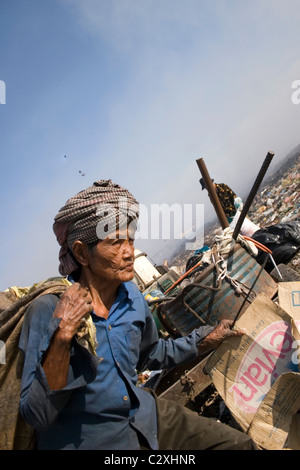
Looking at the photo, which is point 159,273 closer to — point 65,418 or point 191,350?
point 191,350

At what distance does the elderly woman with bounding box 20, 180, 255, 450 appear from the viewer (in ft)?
4.48

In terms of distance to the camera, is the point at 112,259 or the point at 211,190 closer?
the point at 112,259

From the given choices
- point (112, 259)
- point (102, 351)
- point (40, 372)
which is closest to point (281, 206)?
point (112, 259)

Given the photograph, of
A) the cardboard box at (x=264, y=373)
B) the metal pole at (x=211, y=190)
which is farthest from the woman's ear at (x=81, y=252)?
the metal pole at (x=211, y=190)

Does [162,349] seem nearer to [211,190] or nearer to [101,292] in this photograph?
[101,292]

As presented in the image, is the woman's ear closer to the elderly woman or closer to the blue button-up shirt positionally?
the elderly woman

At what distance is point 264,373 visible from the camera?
2037 mm

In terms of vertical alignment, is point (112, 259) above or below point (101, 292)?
above

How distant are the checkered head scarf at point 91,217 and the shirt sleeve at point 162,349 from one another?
1.88 ft

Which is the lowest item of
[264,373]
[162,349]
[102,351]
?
[264,373]

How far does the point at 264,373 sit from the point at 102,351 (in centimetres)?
108

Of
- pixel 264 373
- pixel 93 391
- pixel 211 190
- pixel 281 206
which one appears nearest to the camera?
pixel 93 391

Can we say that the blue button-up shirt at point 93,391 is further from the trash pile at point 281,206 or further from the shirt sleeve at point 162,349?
the trash pile at point 281,206

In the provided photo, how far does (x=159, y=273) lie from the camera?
21.8 feet
